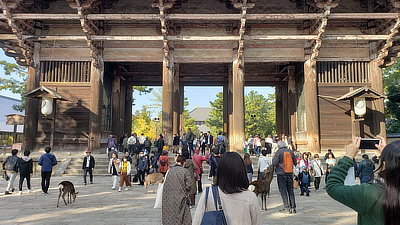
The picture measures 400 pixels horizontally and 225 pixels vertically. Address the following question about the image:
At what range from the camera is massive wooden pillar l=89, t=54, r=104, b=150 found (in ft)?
50.9

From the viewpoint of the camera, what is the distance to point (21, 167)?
9.09 m

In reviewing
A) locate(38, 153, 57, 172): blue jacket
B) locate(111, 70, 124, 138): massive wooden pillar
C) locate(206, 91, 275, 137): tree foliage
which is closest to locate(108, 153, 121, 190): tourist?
locate(38, 153, 57, 172): blue jacket

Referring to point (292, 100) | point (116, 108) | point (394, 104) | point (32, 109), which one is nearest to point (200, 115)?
point (394, 104)

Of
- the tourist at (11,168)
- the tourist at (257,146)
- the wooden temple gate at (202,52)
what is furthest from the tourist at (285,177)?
the tourist at (257,146)

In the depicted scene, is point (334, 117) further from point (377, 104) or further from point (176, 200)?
point (176, 200)

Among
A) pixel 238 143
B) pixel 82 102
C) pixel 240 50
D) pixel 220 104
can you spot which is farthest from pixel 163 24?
pixel 220 104

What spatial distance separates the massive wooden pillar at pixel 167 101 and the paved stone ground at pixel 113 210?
6.46 meters

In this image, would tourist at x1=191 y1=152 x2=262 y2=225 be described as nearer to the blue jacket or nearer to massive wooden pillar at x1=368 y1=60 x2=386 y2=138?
the blue jacket

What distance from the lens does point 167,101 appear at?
15898 millimetres

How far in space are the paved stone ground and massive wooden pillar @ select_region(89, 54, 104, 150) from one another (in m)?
6.25

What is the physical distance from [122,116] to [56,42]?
21.2 feet

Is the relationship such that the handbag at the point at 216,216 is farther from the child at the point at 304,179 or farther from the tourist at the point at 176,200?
the child at the point at 304,179

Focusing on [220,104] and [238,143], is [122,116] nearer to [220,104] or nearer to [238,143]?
[238,143]

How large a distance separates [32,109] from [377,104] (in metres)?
18.5
